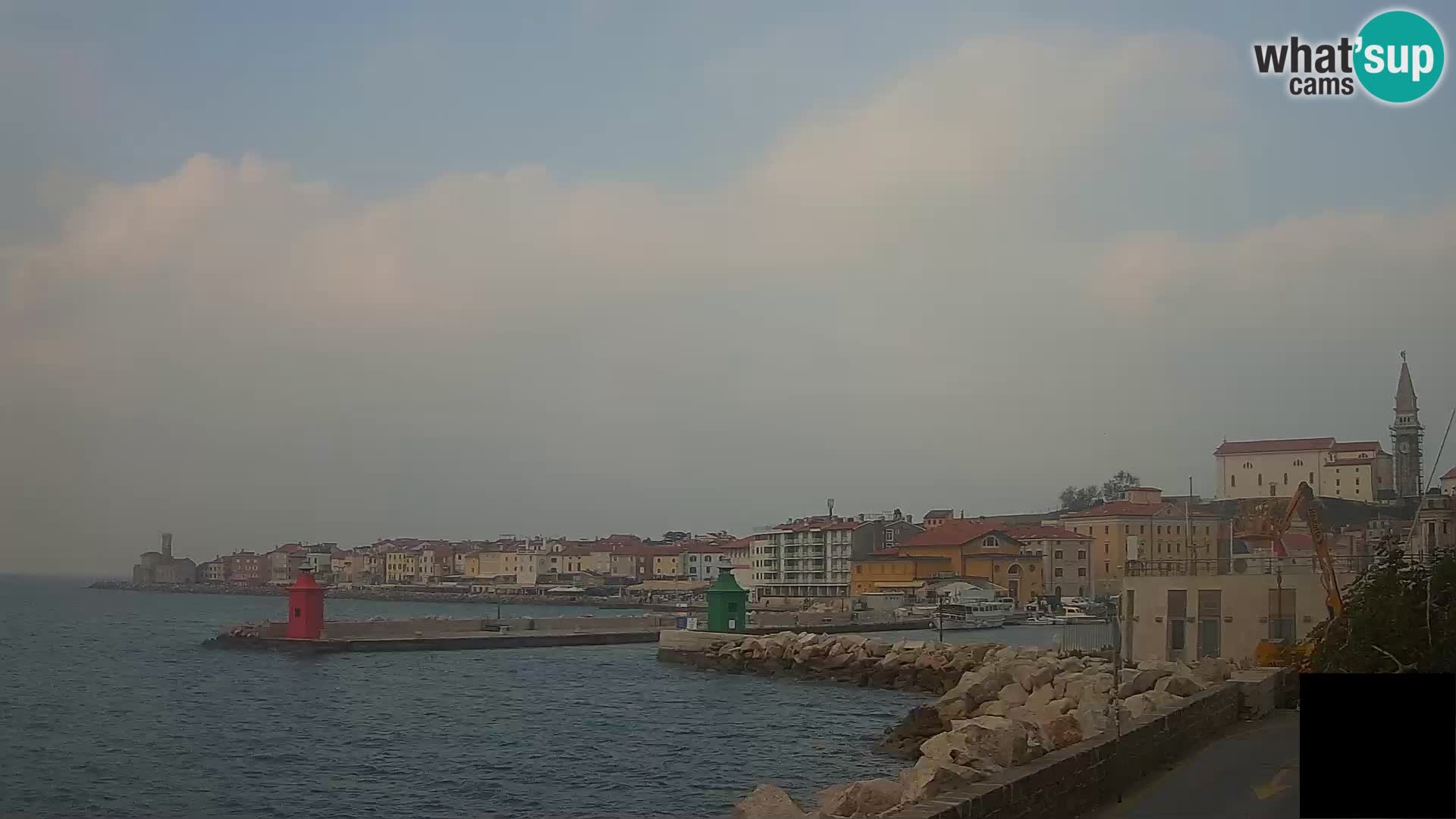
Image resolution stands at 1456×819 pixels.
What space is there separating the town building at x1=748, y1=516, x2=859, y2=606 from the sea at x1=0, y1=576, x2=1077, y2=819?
4096cm

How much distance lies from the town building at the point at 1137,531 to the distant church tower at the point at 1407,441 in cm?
690

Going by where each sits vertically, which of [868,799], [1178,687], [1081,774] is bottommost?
[868,799]

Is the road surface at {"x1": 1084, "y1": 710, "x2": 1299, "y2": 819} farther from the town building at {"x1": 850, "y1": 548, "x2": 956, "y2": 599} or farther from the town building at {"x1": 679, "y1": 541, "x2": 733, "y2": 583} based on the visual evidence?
the town building at {"x1": 679, "y1": 541, "x2": 733, "y2": 583}

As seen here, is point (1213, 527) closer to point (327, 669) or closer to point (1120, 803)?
point (327, 669)

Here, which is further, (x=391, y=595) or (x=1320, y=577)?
(x=391, y=595)

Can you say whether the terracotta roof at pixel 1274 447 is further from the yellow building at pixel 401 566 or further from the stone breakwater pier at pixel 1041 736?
the yellow building at pixel 401 566

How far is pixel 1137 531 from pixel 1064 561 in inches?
679

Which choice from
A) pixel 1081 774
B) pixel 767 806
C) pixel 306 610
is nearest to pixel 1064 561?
pixel 306 610

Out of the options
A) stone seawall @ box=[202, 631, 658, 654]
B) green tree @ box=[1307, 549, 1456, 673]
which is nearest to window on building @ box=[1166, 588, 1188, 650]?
green tree @ box=[1307, 549, 1456, 673]

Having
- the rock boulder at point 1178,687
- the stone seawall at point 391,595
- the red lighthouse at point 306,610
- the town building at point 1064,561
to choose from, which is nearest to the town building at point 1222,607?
Result: the rock boulder at point 1178,687

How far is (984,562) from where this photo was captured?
8725cm

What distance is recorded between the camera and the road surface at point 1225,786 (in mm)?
9258

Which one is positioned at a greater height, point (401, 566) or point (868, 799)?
point (868, 799)

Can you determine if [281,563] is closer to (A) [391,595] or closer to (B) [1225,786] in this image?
(A) [391,595]
